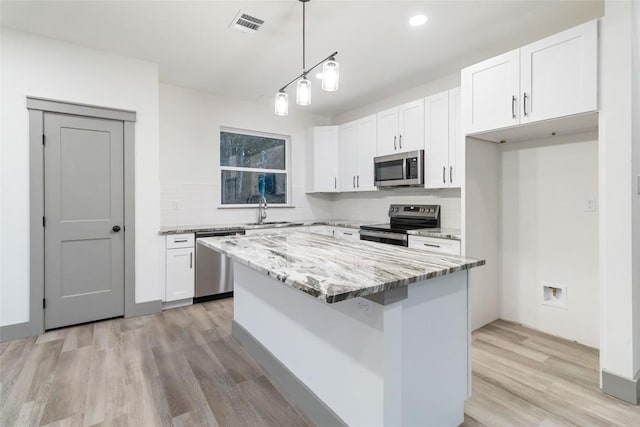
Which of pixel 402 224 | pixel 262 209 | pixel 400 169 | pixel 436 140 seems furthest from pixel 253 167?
pixel 436 140

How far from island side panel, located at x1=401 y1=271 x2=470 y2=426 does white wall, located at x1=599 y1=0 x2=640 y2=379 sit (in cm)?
104

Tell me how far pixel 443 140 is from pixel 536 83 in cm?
113

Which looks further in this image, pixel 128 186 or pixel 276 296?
pixel 128 186

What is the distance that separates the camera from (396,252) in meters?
1.90

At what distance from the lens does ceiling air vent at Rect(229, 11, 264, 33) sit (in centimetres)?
251

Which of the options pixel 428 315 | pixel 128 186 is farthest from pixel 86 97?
pixel 428 315

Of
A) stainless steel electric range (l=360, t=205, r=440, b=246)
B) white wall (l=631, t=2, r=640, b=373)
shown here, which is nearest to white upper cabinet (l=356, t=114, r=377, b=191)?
stainless steel electric range (l=360, t=205, r=440, b=246)

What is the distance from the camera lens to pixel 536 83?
2295 mm

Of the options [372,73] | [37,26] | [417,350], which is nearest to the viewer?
[417,350]

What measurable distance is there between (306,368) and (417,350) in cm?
72

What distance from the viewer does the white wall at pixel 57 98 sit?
8.93 ft

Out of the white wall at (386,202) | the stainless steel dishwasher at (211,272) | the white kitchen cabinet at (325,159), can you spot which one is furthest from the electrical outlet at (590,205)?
the stainless steel dishwasher at (211,272)

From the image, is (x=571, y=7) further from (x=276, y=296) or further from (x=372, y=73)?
(x=276, y=296)

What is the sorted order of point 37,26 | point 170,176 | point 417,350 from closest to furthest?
point 417,350 < point 37,26 < point 170,176
